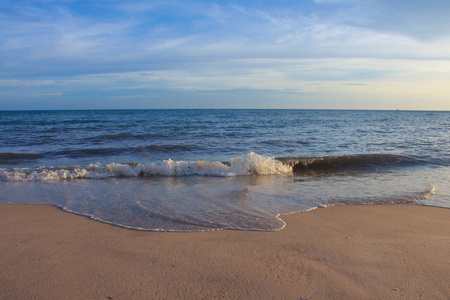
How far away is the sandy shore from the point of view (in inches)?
93.7

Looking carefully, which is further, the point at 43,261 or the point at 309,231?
the point at 309,231

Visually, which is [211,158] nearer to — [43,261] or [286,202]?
[286,202]

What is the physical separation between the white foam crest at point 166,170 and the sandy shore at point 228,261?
13.7ft

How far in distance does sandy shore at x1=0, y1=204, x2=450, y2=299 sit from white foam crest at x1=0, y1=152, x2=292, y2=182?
4.19 m

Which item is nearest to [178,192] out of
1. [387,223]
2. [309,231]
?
[309,231]

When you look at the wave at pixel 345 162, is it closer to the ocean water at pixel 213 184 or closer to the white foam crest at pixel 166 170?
the ocean water at pixel 213 184

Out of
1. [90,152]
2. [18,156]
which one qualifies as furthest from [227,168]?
[18,156]

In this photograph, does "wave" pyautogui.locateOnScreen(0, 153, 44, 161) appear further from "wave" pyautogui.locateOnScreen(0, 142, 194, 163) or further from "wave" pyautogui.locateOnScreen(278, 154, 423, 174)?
"wave" pyautogui.locateOnScreen(278, 154, 423, 174)

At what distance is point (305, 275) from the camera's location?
262 centimetres

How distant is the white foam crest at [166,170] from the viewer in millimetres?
8195

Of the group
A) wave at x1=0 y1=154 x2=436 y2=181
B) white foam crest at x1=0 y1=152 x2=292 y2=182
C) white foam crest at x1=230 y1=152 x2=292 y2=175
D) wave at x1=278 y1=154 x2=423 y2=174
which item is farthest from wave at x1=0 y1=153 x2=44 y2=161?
wave at x1=278 y1=154 x2=423 y2=174

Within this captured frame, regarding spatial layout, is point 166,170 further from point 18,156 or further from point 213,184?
point 18,156

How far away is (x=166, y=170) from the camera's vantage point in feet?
28.7

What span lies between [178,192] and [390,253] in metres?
4.20
